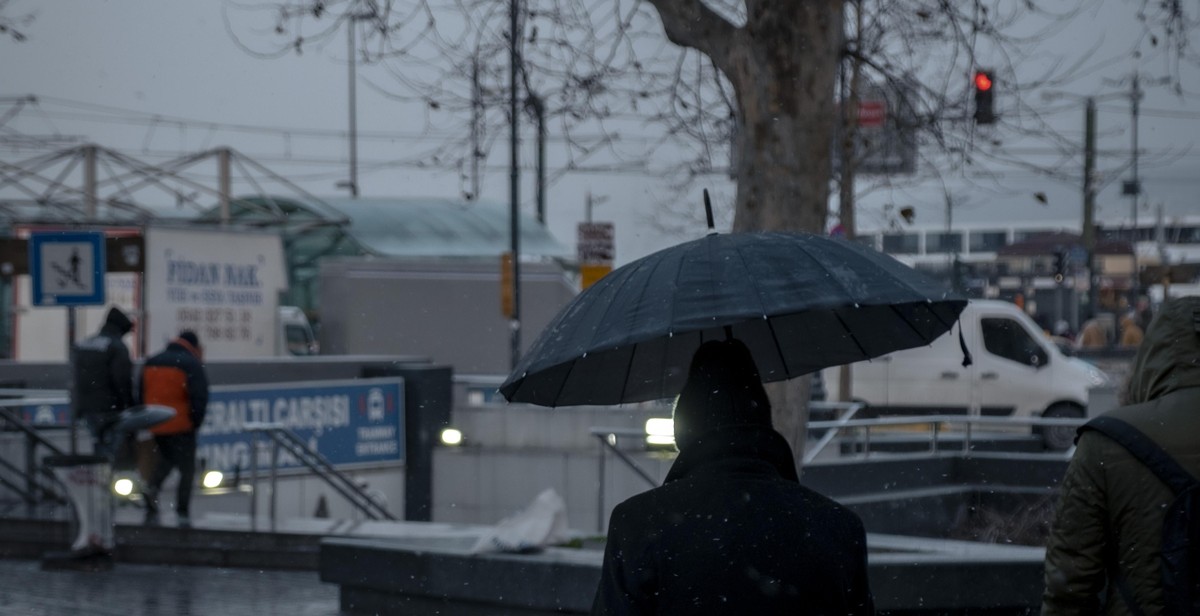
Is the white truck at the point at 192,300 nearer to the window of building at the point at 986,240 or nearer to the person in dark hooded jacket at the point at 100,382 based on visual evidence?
the person in dark hooded jacket at the point at 100,382

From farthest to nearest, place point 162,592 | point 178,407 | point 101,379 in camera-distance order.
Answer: point 178,407, point 101,379, point 162,592

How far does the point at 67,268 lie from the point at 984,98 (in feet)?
25.5

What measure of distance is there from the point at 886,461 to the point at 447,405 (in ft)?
26.2

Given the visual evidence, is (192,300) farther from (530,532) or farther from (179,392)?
(530,532)

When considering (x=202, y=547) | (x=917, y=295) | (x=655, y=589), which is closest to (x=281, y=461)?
(x=202, y=547)

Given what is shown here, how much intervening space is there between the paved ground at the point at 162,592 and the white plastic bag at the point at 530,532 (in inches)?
60.6

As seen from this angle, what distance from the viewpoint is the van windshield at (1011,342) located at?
21875mm

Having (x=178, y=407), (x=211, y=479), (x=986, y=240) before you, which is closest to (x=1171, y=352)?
(x=178, y=407)

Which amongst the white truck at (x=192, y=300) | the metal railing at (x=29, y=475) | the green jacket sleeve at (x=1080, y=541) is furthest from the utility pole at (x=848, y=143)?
the white truck at (x=192, y=300)

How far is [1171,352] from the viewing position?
3508 mm

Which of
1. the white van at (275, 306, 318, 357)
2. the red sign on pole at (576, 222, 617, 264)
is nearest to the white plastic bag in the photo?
the red sign on pole at (576, 222, 617, 264)

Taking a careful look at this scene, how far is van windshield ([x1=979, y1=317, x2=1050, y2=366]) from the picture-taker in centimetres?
2188

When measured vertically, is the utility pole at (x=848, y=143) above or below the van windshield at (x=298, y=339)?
above

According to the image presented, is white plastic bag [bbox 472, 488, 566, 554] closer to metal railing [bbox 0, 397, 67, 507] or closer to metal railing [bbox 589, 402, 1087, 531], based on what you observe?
metal railing [bbox 589, 402, 1087, 531]
